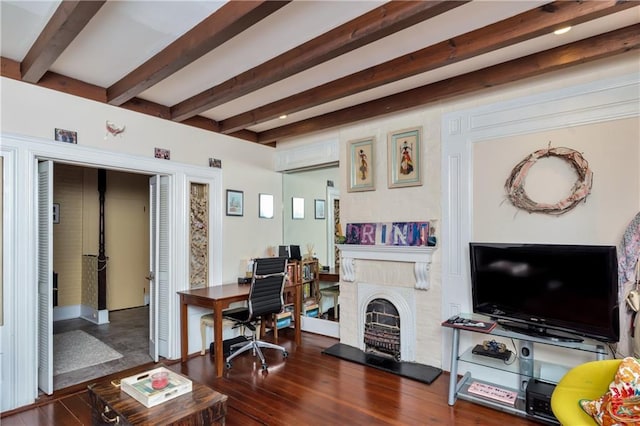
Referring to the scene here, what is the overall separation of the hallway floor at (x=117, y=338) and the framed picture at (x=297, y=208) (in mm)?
2532

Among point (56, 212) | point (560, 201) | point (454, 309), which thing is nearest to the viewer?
point (560, 201)

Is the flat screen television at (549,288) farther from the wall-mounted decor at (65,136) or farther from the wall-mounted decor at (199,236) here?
the wall-mounted decor at (65,136)

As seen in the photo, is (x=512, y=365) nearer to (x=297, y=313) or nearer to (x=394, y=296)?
(x=394, y=296)

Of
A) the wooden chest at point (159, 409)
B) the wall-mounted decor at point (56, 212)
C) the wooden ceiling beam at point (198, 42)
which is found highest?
the wooden ceiling beam at point (198, 42)

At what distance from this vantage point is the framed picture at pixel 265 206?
4.86 meters

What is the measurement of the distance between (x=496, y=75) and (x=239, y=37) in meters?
2.10

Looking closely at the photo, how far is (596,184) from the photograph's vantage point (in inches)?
106

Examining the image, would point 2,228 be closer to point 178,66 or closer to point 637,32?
point 178,66

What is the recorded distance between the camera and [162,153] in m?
3.79

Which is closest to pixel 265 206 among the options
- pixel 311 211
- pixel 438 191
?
pixel 311 211

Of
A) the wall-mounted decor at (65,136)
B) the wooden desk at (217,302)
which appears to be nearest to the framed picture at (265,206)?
the wooden desk at (217,302)

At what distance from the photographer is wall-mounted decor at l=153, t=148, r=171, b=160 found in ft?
12.3

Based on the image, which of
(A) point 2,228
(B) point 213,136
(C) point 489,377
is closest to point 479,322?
(C) point 489,377

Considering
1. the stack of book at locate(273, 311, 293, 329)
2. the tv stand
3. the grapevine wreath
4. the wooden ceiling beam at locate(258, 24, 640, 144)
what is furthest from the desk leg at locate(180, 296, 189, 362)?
the grapevine wreath
